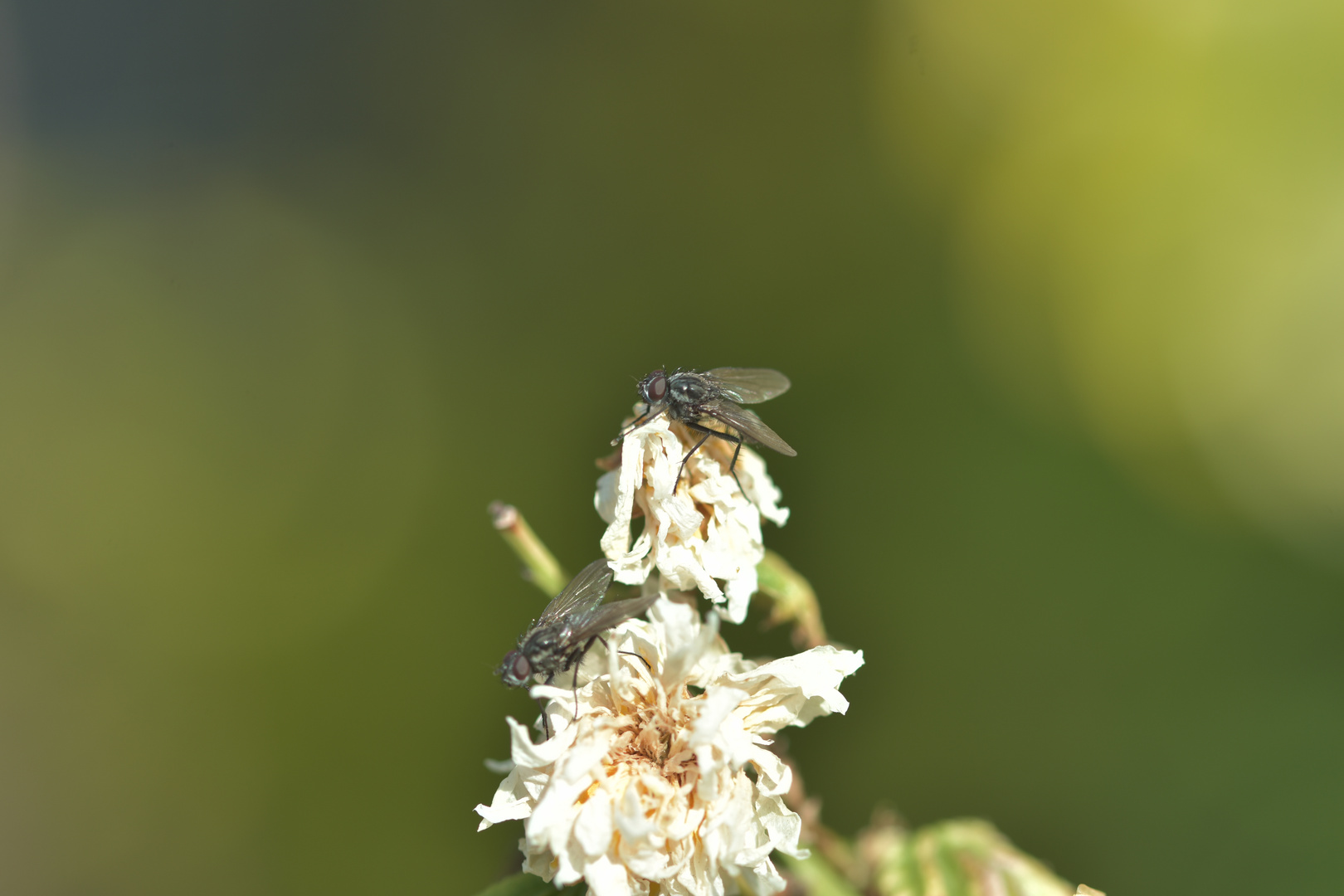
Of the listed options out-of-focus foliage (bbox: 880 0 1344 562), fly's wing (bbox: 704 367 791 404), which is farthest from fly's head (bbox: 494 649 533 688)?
out-of-focus foliage (bbox: 880 0 1344 562)

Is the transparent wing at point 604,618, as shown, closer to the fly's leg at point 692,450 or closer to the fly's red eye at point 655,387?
the fly's leg at point 692,450

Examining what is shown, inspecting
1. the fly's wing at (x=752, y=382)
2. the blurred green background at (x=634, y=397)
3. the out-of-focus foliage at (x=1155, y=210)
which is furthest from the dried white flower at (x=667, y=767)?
the out-of-focus foliage at (x=1155, y=210)

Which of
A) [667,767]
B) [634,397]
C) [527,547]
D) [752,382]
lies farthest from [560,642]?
[634,397]

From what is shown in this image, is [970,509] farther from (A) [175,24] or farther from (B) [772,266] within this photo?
(A) [175,24]

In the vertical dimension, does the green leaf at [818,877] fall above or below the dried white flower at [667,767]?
below

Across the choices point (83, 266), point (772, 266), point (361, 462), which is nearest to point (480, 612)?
point (361, 462)

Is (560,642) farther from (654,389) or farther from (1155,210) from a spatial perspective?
(1155,210)
